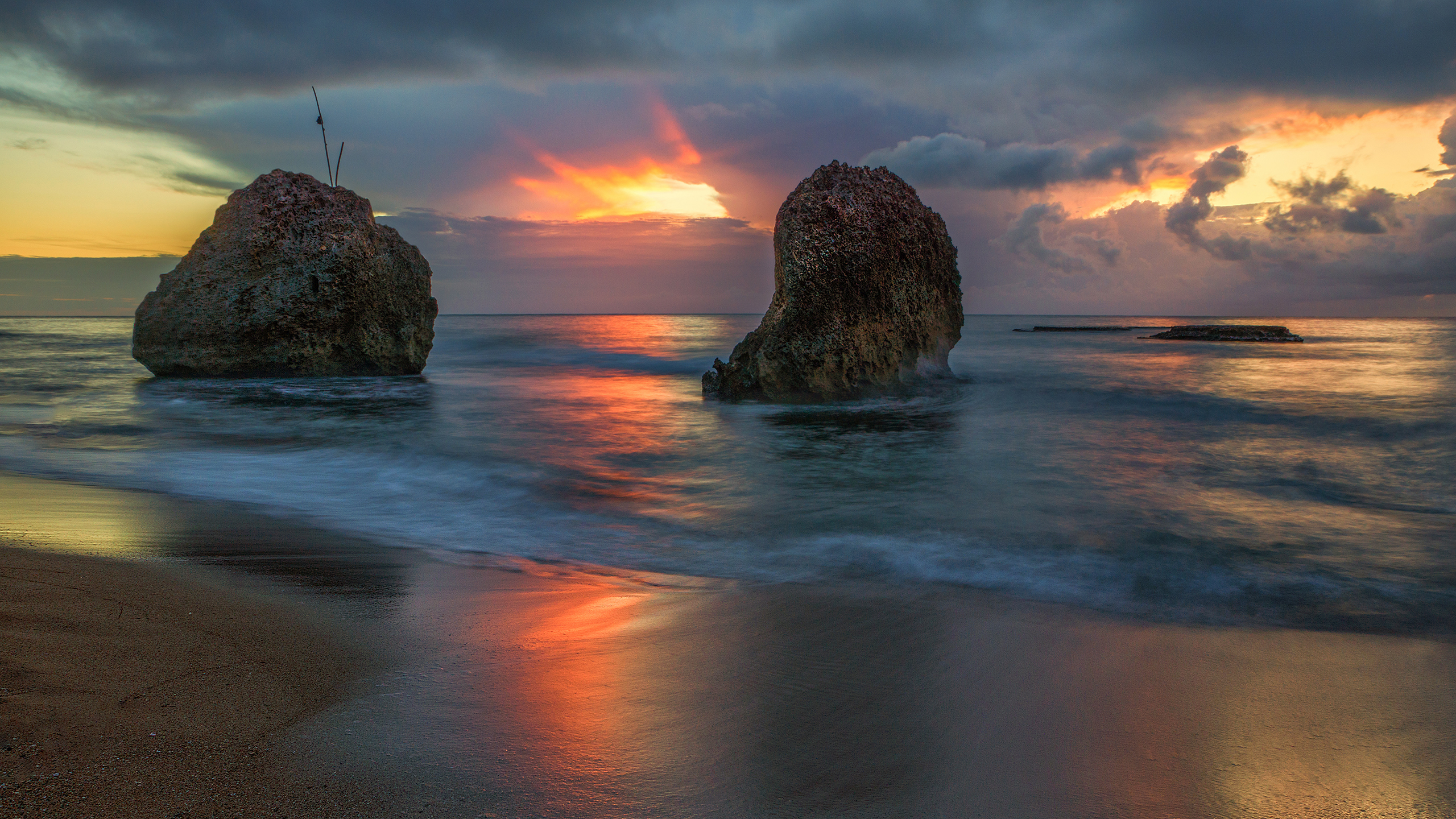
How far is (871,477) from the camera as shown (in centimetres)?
715

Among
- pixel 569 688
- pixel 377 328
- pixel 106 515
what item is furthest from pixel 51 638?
pixel 377 328

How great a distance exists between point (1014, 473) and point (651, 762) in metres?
6.29

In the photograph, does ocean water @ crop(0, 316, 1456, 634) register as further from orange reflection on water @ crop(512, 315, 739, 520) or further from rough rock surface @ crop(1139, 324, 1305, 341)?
rough rock surface @ crop(1139, 324, 1305, 341)

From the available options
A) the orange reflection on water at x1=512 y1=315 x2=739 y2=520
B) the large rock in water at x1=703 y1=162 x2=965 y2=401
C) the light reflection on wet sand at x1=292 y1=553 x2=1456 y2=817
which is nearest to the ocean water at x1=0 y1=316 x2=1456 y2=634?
the orange reflection on water at x1=512 y1=315 x2=739 y2=520

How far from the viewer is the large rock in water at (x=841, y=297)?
36.9 ft

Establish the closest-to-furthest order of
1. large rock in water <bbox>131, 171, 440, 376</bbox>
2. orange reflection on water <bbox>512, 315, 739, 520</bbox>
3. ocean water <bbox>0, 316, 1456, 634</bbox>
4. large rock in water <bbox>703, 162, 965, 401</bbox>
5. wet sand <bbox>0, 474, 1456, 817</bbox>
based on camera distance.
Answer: wet sand <bbox>0, 474, 1456, 817</bbox>, ocean water <bbox>0, 316, 1456, 634</bbox>, orange reflection on water <bbox>512, 315, 739, 520</bbox>, large rock in water <bbox>703, 162, 965, 401</bbox>, large rock in water <bbox>131, 171, 440, 376</bbox>

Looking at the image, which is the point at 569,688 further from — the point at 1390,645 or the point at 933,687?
the point at 1390,645

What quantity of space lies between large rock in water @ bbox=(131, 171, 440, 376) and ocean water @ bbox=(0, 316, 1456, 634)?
60 centimetres

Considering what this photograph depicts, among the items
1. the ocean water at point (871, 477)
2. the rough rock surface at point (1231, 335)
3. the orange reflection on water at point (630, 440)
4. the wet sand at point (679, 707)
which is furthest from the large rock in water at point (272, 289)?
the rough rock surface at point (1231, 335)

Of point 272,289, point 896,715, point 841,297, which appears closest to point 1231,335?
point 841,297

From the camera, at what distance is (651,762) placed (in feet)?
6.63

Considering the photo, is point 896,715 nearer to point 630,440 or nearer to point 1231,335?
point 630,440

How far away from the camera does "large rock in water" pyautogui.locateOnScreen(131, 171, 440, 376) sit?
46.9 ft

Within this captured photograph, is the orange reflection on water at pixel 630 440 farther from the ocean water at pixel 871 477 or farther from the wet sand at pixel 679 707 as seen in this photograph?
the wet sand at pixel 679 707
